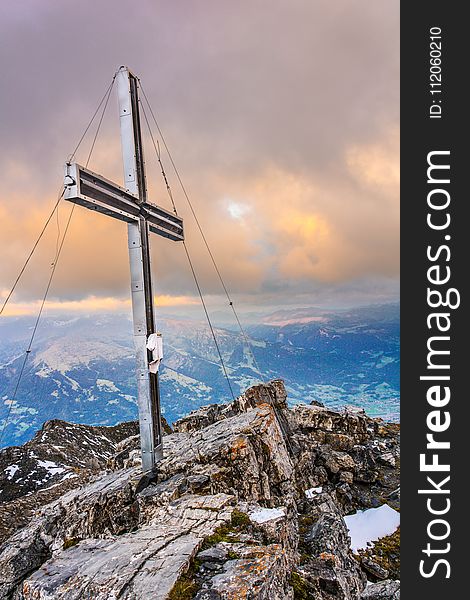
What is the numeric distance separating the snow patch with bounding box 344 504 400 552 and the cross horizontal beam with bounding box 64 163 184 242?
19.2 meters

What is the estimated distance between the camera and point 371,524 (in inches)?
914

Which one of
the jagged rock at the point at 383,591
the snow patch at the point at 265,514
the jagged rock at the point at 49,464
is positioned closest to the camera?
the snow patch at the point at 265,514

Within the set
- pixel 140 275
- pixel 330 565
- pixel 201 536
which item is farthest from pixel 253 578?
pixel 140 275

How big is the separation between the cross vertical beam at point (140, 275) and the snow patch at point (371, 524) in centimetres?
1559

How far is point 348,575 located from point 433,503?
11.8 ft

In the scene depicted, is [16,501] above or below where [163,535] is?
below

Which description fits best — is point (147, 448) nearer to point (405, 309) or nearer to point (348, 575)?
point (348, 575)

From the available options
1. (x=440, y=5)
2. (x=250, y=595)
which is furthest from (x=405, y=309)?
(x=440, y=5)

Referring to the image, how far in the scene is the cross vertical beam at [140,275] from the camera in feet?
36.1

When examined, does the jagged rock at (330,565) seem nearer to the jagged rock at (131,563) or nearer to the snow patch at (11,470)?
the jagged rock at (131,563)

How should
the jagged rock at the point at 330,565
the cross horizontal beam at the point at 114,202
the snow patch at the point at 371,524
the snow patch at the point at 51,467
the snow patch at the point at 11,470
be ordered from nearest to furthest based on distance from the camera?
the jagged rock at the point at 330,565 → the cross horizontal beam at the point at 114,202 → the snow patch at the point at 371,524 → the snow patch at the point at 11,470 → the snow patch at the point at 51,467

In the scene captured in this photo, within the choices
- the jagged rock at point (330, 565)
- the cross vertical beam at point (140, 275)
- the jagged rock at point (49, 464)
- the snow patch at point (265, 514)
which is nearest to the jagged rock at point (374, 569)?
the jagged rock at point (330, 565)

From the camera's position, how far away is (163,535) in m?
7.39

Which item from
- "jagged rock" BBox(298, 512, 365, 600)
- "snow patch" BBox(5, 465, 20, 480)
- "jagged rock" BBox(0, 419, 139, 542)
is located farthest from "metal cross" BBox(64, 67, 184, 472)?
"snow patch" BBox(5, 465, 20, 480)
